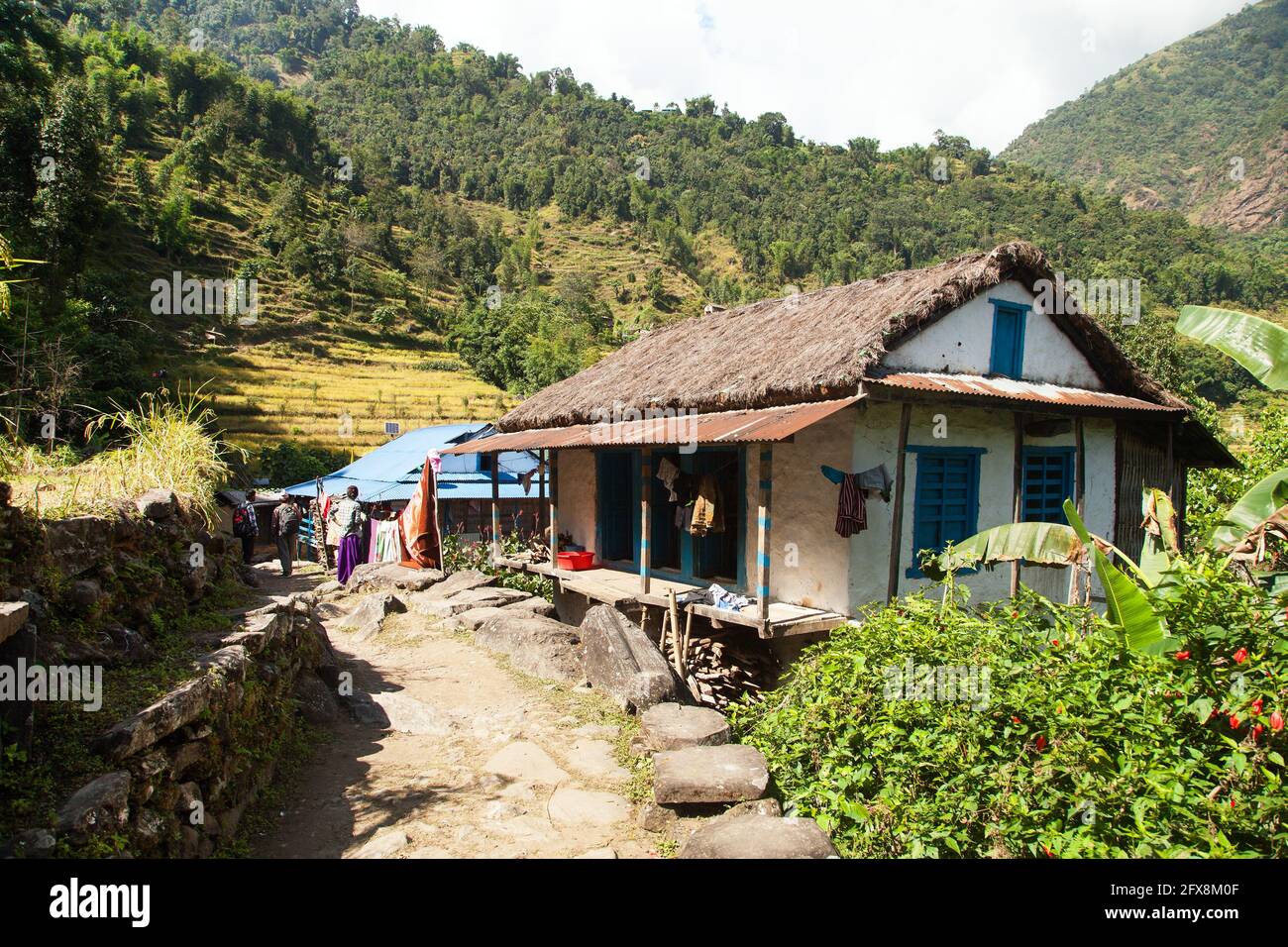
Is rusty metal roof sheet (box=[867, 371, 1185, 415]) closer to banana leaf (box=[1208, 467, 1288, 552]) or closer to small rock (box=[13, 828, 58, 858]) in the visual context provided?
banana leaf (box=[1208, 467, 1288, 552])

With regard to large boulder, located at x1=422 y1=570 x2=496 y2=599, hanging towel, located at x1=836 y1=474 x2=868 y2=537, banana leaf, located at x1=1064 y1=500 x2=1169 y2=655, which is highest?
hanging towel, located at x1=836 y1=474 x2=868 y2=537

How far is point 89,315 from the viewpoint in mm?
25859

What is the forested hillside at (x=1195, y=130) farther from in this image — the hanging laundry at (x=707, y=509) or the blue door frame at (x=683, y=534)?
the hanging laundry at (x=707, y=509)

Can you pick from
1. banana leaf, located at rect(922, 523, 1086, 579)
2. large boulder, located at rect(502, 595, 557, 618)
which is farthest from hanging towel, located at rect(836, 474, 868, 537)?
large boulder, located at rect(502, 595, 557, 618)

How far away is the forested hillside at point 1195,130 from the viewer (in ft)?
291

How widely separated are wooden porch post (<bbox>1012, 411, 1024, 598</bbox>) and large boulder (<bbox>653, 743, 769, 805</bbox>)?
18.4 feet

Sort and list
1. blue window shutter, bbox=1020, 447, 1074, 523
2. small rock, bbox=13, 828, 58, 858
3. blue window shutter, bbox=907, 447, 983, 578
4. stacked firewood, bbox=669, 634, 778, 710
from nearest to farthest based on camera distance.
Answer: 1. small rock, bbox=13, 828, 58, 858
2. blue window shutter, bbox=907, 447, 983, 578
3. stacked firewood, bbox=669, 634, 778, 710
4. blue window shutter, bbox=1020, 447, 1074, 523

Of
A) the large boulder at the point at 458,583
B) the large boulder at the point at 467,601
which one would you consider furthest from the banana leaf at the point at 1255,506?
the large boulder at the point at 458,583

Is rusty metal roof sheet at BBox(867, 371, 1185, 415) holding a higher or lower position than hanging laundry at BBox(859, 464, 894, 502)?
higher

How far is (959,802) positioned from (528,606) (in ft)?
27.2

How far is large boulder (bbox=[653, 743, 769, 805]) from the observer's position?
4.91 meters

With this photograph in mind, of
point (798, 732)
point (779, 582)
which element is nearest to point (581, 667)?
point (779, 582)

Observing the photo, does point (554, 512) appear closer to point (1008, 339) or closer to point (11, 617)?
point (1008, 339)
